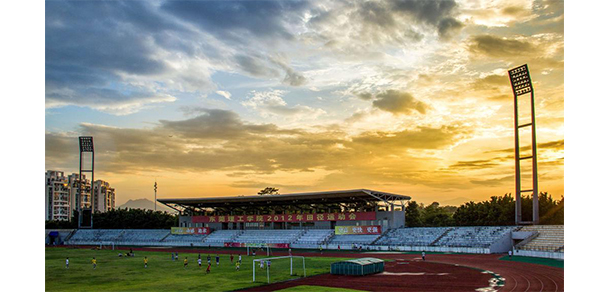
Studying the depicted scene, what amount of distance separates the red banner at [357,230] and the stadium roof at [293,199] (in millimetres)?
5618

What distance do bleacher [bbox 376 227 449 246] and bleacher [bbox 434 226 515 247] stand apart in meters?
1.97

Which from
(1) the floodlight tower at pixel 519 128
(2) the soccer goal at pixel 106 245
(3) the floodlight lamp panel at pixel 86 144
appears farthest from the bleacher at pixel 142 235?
(1) the floodlight tower at pixel 519 128

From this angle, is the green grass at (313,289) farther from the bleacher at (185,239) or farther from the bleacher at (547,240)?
the bleacher at (185,239)

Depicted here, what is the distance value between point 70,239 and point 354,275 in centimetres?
10710

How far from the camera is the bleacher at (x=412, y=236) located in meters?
85.0

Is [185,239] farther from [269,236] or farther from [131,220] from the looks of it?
[131,220]

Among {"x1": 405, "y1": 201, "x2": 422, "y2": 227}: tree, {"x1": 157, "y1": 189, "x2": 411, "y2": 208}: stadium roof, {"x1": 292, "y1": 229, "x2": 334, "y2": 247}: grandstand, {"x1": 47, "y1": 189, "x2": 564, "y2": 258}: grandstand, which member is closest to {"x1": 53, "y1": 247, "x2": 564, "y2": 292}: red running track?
{"x1": 47, "y1": 189, "x2": 564, "y2": 258}: grandstand

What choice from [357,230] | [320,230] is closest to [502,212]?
[357,230]

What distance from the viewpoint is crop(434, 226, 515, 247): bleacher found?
75.6 m

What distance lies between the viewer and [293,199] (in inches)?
4097

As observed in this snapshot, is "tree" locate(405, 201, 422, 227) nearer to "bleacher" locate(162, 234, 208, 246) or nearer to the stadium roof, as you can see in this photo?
the stadium roof

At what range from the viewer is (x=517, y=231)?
75.1 metres
